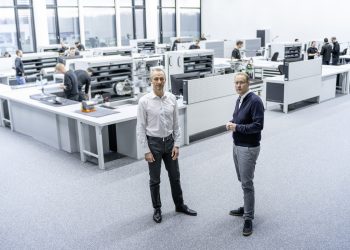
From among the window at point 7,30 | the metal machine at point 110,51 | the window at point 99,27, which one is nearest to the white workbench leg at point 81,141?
the metal machine at point 110,51

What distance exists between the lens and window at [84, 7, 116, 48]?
13.8 metres

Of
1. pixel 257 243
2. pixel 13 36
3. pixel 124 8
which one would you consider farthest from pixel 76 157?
pixel 124 8

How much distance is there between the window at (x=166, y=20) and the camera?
1617cm

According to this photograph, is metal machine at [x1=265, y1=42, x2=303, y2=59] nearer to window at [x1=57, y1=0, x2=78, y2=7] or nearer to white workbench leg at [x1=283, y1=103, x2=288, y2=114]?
white workbench leg at [x1=283, y1=103, x2=288, y2=114]

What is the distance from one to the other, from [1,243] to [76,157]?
81.2 inches

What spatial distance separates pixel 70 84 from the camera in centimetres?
552

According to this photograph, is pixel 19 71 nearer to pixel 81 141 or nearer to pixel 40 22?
pixel 81 141

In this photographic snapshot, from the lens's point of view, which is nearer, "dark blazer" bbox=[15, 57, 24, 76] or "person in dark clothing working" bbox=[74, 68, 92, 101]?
"person in dark clothing working" bbox=[74, 68, 92, 101]

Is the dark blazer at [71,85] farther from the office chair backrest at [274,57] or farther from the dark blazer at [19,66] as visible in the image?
the office chair backrest at [274,57]

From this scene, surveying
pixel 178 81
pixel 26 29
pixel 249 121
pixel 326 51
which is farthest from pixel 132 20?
pixel 249 121

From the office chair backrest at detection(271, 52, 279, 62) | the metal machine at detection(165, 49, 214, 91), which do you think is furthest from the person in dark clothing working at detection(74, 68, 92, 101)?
the office chair backrest at detection(271, 52, 279, 62)

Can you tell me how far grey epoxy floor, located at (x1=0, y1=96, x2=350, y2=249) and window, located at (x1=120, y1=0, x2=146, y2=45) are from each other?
9.97 m

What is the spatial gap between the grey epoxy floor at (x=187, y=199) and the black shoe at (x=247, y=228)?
0.24ft

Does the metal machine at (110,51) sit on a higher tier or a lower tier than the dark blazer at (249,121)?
higher
